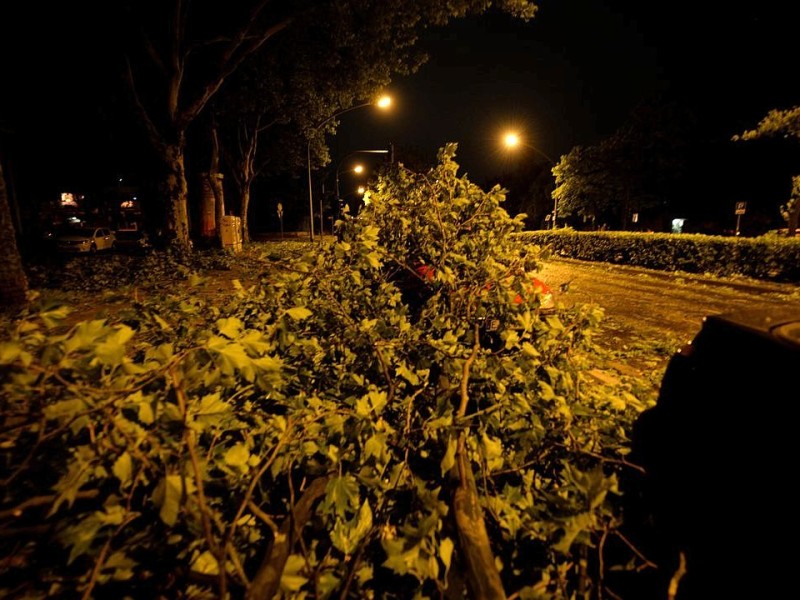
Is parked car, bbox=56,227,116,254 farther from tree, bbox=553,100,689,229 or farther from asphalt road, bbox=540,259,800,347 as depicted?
tree, bbox=553,100,689,229

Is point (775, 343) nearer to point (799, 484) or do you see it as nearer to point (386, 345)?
point (799, 484)

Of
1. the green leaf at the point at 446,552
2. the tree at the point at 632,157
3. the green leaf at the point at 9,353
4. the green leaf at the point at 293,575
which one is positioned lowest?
the green leaf at the point at 293,575

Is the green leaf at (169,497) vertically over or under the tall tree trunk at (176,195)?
under

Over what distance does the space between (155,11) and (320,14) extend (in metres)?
5.16

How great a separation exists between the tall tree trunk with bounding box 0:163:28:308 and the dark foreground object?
10.8 metres

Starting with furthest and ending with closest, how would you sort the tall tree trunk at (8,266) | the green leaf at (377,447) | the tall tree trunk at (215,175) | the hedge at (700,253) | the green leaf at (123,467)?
the tall tree trunk at (215,175), the hedge at (700,253), the tall tree trunk at (8,266), the green leaf at (377,447), the green leaf at (123,467)

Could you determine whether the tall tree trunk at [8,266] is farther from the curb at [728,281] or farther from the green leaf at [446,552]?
the curb at [728,281]

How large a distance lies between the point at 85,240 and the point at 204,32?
17.9 meters

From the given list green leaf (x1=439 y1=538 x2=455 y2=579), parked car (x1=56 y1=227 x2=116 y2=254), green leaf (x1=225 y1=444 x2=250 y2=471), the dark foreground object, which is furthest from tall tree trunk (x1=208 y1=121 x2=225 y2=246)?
green leaf (x1=439 y1=538 x2=455 y2=579)

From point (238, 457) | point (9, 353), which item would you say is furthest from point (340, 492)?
point (9, 353)

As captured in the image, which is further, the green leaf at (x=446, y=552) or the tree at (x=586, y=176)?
the tree at (x=586, y=176)

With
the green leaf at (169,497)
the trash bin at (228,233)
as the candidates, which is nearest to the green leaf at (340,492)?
the green leaf at (169,497)

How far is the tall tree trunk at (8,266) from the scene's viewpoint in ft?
26.4

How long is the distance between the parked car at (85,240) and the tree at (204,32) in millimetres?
14604
